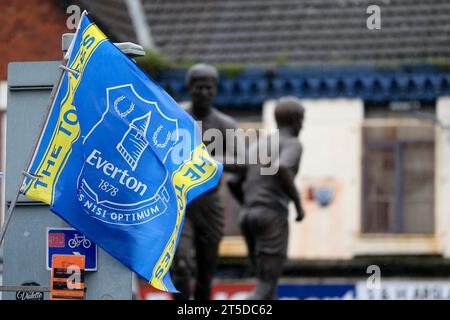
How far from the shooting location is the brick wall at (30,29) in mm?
26625

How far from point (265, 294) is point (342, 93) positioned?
12.7m

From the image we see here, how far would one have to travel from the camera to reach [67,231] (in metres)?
10.6

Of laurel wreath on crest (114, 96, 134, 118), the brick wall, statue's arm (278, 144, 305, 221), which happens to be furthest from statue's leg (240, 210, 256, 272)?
the brick wall

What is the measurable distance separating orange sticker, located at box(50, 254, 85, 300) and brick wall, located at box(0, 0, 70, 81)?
16.0 metres

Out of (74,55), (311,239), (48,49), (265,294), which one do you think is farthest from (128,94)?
(311,239)

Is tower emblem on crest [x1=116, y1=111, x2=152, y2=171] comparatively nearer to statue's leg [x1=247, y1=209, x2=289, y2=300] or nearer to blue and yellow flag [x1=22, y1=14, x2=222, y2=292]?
blue and yellow flag [x1=22, y1=14, x2=222, y2=292]

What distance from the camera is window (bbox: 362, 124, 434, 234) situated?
28391mm

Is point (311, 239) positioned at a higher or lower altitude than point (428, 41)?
lower

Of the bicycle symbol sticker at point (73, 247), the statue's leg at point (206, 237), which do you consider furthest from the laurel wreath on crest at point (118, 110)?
the statue's leg at point (206, 237)

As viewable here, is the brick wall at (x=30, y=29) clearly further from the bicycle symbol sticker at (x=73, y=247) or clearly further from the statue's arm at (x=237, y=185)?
the bicycle symbol sticker at (x=73, y=247)

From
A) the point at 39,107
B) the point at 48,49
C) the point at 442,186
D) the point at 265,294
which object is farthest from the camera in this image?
the point at 442,186

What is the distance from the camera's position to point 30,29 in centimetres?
2700

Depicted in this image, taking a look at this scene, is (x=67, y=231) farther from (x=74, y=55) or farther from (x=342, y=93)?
(x=342, y=93)

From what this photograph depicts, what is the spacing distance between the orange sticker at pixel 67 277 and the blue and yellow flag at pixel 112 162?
338mm
